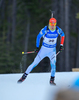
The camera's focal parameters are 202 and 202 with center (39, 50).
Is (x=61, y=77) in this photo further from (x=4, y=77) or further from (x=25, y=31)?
(x=25, y=31)

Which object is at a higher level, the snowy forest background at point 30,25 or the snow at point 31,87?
the snowy forest background at point 30,25

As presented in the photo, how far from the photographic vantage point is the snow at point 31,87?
351 cm

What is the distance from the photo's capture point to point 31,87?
397cm

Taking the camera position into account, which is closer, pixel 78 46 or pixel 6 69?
pixel 6 69

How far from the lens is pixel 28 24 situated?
43.7 feet

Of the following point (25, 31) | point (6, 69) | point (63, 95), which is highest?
point (25, 31)

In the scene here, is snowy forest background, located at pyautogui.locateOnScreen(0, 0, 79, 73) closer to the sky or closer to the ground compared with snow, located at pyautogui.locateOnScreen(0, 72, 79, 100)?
closer to the sky

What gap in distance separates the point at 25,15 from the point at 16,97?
10.2 m

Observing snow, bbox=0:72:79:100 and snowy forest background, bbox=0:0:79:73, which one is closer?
snow, bbox=0:72:79:100

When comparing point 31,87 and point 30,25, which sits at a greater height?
point 30,25

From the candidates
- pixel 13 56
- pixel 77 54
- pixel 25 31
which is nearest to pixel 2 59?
pixel 13 56

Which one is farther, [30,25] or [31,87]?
[30,25]

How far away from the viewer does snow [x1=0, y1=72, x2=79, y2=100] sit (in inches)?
138

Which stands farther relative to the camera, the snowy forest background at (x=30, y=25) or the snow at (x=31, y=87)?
the snowy forest background at (x=30, y=25)
